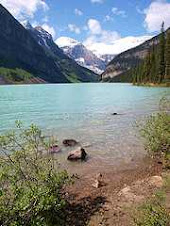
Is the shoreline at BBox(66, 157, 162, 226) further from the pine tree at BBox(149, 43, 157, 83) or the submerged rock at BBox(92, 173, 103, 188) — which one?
the pine tree at BBox(149, 43, 157, 83)

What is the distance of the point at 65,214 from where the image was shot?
42.0 feet

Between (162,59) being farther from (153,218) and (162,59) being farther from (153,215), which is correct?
(153,218)

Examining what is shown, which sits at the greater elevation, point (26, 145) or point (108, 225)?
point (26, 145)

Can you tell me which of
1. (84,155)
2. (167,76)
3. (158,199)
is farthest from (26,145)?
(167,76)

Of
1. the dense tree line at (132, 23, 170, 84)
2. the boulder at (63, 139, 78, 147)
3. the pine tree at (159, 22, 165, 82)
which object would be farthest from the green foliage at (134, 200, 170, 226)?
the pine tree at (159, 22, 165, 82)

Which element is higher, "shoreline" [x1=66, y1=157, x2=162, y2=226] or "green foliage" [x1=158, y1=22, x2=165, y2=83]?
"green foliage" [x1=158, y1=22, x2=165, y2=83]

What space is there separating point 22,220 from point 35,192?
3.25ft

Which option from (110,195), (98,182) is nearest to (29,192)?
(110,195)

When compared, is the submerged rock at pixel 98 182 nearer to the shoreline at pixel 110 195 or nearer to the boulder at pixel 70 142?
the shoreline at pixel 110 195

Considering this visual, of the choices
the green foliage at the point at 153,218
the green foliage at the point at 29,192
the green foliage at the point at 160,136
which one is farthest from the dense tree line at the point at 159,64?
the green foliage at the point at 153,218

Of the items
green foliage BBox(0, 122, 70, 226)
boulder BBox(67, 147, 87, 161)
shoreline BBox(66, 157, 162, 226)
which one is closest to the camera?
green foliage BBox(0, 122, 70, 226)

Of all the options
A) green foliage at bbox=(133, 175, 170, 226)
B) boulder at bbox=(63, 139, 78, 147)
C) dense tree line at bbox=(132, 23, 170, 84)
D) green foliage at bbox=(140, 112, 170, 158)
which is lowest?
boulder at bbox=(63, 139, 78, 147)

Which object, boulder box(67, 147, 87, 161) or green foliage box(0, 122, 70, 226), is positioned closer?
green foliage box(0, 122, 70, 226)

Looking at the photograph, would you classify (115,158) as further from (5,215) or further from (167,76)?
(167,76)
